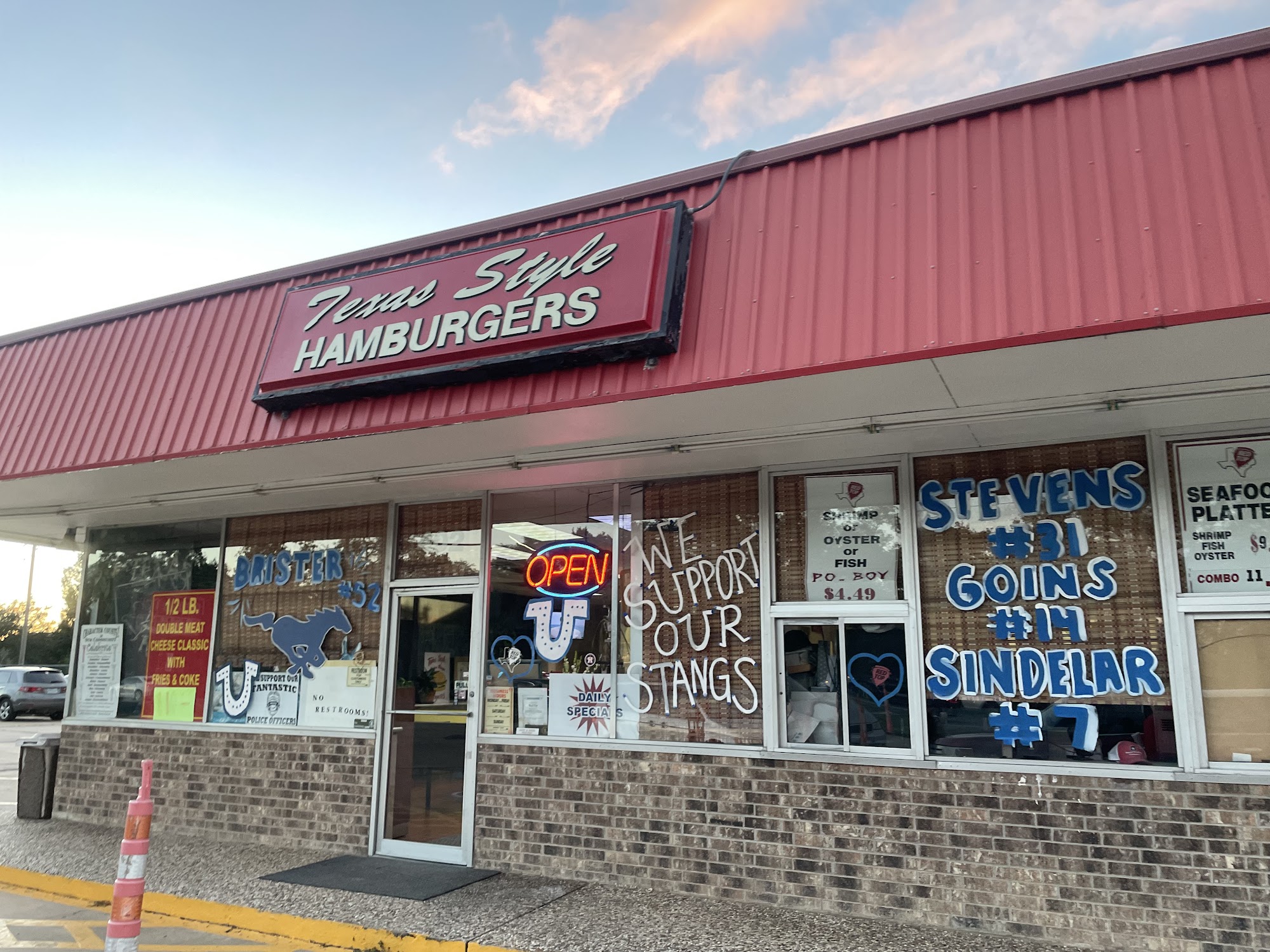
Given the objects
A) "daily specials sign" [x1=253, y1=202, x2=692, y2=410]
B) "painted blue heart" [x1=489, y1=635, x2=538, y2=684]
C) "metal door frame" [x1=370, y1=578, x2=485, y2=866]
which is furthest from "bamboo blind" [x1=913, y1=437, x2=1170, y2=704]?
"metal door frame" [x1=370, y1=578, x2=485, y2=866]

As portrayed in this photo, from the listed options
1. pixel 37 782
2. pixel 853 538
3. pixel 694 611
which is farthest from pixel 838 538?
pixel 37 782

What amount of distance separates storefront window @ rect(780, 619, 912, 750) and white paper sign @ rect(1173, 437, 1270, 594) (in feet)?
5.74

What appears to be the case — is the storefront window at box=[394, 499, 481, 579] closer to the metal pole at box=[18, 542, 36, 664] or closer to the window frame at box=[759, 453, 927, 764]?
the window frame at box=[759, 453, 927, 764]

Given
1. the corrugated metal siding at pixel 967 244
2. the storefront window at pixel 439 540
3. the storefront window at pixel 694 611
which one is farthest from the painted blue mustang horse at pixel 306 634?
the storefront window at pixel 694 611

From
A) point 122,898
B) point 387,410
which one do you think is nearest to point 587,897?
point 122,898

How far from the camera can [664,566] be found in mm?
6867

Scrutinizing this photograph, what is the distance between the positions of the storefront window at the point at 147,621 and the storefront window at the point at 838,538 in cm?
585

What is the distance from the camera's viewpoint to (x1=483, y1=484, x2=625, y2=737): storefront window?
22.9 feet

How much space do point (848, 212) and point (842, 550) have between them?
2249 mm

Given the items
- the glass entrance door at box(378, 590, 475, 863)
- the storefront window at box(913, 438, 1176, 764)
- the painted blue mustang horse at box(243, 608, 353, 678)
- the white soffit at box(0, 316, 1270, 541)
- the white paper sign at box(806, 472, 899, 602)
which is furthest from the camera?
the painted blue mustang horse at box(243, 608, 353, 678)

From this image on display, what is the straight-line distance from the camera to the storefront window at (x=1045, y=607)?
5340mm

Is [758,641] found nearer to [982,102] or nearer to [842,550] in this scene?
[842,550]

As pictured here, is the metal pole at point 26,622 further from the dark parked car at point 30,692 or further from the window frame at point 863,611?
the window frame at point 863,611

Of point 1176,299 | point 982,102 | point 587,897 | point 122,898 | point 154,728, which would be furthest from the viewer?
point 154,728
